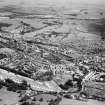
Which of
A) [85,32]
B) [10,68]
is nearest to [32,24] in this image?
[85,32]

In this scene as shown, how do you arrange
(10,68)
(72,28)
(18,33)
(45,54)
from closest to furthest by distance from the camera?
1. (10,68)
2. (45,54)
3. (18,33)
4. (72,28)

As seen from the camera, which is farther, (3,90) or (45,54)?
(45,54)

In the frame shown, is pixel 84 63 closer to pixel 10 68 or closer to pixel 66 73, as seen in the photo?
pixel 66 73

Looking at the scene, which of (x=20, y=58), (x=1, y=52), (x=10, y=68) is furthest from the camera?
(x=1, y=52)

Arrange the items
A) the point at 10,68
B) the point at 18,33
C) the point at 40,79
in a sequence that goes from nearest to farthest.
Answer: the point at 40,79 → the point at 10,68 → the point at 18,33

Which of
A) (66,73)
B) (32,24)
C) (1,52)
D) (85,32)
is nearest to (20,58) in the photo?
(1,52)

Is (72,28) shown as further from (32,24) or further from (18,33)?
(18,33)

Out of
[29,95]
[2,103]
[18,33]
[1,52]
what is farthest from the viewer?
[18,33]

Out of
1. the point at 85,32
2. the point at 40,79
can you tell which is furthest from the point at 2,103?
the point at 85,32
